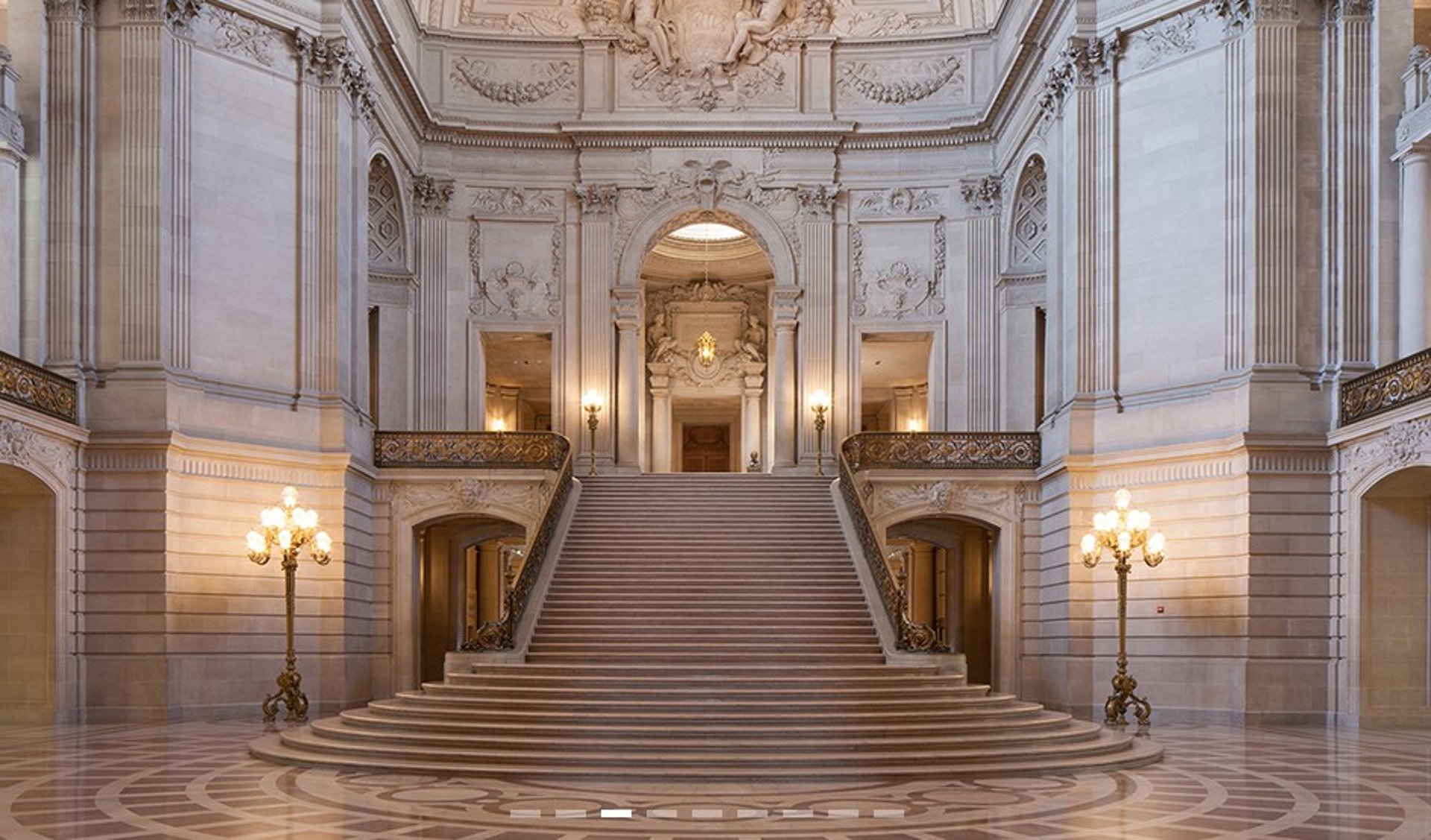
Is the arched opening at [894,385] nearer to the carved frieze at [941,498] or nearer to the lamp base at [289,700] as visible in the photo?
the carved frieze at [941,498]

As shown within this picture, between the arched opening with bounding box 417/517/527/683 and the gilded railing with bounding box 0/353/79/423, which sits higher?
the gilded railing with bounding box 0/353/79/423

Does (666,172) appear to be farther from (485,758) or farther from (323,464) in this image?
(485,758)

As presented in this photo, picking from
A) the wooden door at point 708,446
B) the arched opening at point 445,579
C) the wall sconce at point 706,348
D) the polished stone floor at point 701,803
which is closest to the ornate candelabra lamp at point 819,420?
the wall sconce at point 706,348

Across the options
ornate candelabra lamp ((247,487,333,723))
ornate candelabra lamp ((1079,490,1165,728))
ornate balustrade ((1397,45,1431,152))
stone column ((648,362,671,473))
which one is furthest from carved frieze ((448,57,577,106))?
ornate balustrade ((1397,45,1431,152))

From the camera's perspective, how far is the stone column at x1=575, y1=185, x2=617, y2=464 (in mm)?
28922

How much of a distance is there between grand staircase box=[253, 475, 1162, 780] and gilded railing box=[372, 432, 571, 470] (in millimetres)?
2098

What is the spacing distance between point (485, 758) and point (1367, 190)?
43.5 feet

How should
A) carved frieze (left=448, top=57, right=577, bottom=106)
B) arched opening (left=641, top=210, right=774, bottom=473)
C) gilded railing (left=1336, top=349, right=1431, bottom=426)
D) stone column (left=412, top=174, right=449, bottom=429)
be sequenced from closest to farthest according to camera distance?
1. gilded railing (left=1336, top=349, right=1431, bottom=426)
2. stone column (left=412, top=174, right=449, bottom=429)
3. carved frieze (left=448, top=57, right=577, bottom=106)
4. arched opening (left=641, top=210, right=774, bottom=473)

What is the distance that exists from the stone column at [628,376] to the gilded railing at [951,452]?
5.90m

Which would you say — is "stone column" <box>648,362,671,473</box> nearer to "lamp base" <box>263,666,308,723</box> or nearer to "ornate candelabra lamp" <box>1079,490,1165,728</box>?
"lamp base" <box>263,666,308,723</box>

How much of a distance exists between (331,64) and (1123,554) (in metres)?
13.2

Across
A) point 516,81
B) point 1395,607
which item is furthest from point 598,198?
point 1395,607

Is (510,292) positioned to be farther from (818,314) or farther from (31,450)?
(31,450)

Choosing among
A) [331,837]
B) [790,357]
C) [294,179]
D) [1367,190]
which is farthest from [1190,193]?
[331,837]
